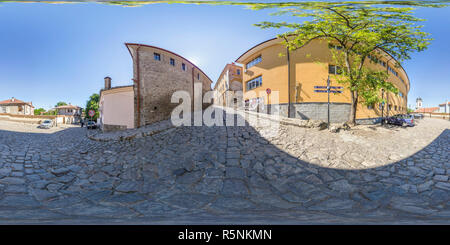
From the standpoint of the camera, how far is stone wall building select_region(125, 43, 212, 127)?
1122cm

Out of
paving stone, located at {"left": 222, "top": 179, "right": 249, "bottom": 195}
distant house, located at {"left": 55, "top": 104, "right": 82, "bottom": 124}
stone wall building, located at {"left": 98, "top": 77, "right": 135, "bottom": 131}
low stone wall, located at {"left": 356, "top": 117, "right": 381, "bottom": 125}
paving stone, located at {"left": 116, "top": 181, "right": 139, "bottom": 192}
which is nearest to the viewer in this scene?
paving stone, located at {"left": 222, "top": 179, "right": 249, "bottom": 195}

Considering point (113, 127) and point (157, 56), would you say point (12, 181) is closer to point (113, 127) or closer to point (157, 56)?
point (113, 127)

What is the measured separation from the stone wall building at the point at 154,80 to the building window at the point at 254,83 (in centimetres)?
756

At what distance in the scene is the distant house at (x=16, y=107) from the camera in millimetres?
4934

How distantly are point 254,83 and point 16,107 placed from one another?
52.6 feet

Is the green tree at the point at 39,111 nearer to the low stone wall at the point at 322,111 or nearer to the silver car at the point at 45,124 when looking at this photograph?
the silver car at the point at 45,124

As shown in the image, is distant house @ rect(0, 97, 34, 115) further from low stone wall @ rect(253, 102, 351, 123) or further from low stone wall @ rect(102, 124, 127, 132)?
low stone wall @ rect(253, 102, 351, 123)

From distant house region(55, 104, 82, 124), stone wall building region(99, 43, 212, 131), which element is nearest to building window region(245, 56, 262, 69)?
stone wall building region(99, 43, 212, 131)

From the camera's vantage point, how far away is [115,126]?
12.3 m

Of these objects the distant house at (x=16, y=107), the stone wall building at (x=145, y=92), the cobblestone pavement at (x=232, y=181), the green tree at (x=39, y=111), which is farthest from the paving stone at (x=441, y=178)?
the stone wall building at (x=145, y=92)

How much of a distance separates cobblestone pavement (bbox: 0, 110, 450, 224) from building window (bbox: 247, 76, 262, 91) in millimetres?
10100

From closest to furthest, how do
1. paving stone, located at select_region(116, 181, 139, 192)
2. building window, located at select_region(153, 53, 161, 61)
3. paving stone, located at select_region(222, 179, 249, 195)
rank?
1. paving stone, located at select_region(222, 179, 249, 195)
2. paving stone, located at select_region(116, 181, 139, 192)
3. building window, located at select_region(153, 53, 161, 61)

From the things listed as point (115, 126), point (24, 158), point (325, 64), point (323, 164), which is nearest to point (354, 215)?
point (323, 164)
